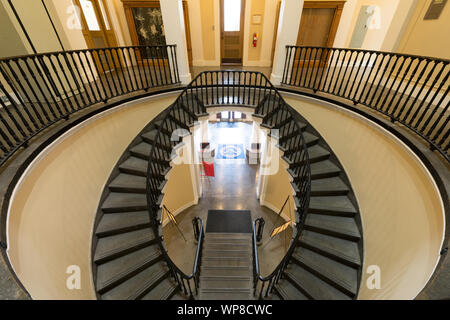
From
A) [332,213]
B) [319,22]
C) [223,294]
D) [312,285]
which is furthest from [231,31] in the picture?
[223,294]

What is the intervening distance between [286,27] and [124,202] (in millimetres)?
5253

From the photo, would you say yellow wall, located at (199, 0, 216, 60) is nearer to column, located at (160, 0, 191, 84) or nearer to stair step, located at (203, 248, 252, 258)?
column, located at (160, 0, 191, 84)

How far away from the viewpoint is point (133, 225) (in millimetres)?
3635

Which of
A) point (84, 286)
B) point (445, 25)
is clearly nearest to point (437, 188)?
point (445, 25)

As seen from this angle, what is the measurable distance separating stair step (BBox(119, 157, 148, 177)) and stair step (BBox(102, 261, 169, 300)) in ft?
6.03

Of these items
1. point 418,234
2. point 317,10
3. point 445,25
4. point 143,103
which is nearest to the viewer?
point 418,234

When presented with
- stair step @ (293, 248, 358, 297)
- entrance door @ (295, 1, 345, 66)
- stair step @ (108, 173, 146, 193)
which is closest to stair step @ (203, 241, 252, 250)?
stair step @ (293, 248, 358, 297)

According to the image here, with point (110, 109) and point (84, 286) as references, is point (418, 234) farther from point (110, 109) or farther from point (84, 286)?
point (110, 109)

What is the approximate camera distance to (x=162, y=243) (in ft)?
10.6

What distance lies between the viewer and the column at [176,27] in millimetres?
4344

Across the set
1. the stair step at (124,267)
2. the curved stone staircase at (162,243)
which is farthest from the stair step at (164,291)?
the stair step at (124,267)

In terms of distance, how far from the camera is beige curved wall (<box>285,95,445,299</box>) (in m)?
2.14

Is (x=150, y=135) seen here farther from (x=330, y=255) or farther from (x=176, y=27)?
(x=330, y=255)
